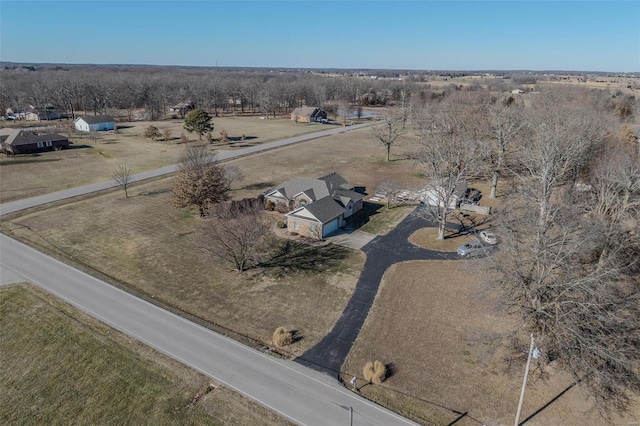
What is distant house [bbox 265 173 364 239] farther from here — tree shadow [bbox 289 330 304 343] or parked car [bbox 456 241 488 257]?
tree shadow [bbox 289 330 304 343]

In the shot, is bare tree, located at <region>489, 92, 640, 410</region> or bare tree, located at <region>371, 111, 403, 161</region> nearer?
bare tree, located at <region>489, 92, 640, 410</region>

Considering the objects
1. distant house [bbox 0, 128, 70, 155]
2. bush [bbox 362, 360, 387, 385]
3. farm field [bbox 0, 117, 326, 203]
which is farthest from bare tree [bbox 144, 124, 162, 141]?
bush [bbox 362, 360, 387, 385]

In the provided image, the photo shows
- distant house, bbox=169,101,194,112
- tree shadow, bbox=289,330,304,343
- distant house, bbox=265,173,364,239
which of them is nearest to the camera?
tree shadow, bbox=289,330,304,343

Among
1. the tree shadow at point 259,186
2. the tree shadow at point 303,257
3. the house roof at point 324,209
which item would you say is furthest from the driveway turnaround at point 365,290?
the tree shadow at point 259,186

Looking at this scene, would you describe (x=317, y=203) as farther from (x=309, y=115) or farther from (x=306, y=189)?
(x=309, y=115)

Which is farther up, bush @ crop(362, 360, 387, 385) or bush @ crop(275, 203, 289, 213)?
bush @ crop(275, 203, 289, 213)

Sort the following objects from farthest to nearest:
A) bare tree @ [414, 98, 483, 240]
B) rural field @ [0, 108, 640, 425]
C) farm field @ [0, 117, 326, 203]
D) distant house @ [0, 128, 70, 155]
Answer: distant house @ [0, 128, 70, 155] < farm field @ [0, 117, 326, 203] < bare tree @ [414, 98, 483, 240] < rural field @ [0, 108, 640, 425]
